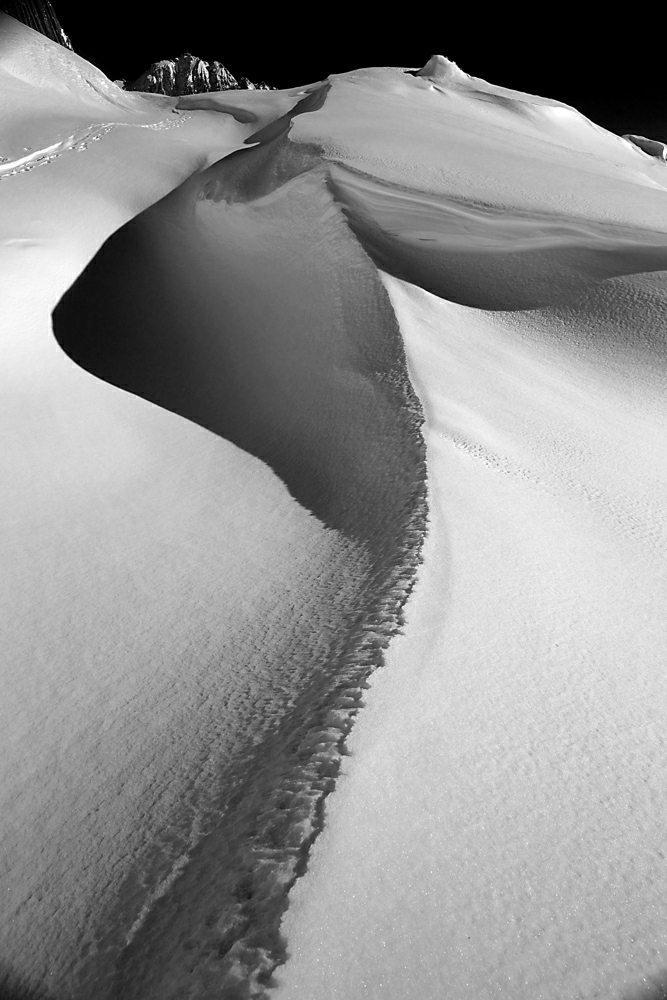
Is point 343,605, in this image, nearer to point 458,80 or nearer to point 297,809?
point 297,809

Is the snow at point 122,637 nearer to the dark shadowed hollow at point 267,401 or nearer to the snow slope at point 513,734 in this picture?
the dark shadowed hollow at point 267,401

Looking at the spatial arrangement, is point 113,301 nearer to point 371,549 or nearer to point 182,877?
point 371,549

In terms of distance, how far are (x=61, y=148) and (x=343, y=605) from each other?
520 cm

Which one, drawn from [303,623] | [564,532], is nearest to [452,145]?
[564,532]

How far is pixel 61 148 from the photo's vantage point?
5129 mm

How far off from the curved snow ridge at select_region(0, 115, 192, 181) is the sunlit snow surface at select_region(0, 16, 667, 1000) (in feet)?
5.73

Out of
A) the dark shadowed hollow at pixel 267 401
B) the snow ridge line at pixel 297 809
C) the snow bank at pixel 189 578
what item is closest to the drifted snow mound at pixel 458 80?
the dark shadowed hollow at pixel 267 401

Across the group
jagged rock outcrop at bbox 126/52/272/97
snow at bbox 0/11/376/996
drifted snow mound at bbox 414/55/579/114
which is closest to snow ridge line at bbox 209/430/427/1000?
snow at bbox 0/11/376/996

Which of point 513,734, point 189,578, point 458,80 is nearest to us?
point 513,734

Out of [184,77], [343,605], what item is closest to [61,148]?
[343,605]

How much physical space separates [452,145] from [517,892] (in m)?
4.37

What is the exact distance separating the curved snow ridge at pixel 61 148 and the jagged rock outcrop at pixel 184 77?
42.5m

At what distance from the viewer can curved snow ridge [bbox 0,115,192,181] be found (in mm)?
4754

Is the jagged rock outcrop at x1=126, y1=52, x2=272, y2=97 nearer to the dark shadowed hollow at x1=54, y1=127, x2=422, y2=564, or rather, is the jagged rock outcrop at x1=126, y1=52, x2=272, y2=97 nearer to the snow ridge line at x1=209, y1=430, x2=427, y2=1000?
the dark shadowed hollow at x1=54, y1=127, x2=422, y2=564
